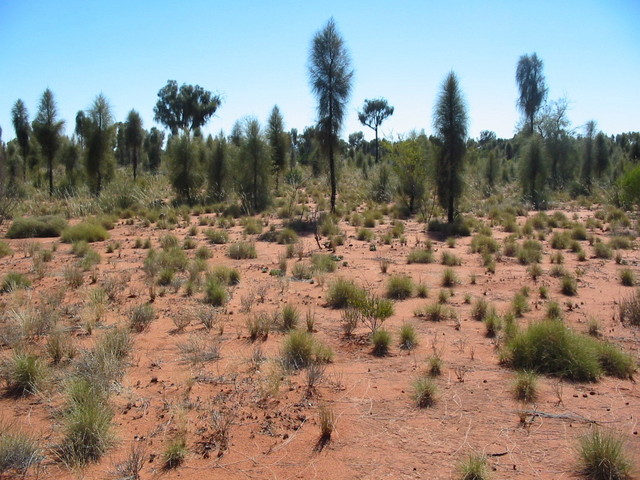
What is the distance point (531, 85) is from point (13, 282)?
2097 inches

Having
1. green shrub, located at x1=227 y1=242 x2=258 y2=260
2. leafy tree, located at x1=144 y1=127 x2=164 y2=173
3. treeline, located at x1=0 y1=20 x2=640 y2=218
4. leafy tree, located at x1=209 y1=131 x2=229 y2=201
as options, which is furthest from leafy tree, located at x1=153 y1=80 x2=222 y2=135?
green shrub, located at x1=227 y1=242 x2=258 y2=260

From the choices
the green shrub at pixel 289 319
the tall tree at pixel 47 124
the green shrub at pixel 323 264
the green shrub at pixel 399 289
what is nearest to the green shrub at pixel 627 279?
the green shrub at pixel 399 289

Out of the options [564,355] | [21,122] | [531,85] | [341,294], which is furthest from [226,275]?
[531,85]

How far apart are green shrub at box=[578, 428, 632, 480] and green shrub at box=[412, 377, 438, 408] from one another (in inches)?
61.7

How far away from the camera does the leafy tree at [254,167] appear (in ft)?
92.6

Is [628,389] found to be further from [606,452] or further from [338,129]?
[338,129]

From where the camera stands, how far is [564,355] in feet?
21.2

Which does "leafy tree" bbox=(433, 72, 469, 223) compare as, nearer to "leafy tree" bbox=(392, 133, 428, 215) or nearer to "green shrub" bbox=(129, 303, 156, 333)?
"leafy tree" bbox=(392, 133, 428, 215)

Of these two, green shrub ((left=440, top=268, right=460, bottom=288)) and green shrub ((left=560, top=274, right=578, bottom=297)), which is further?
green shrub ((left=440, top=268, right=460, bottom=288))

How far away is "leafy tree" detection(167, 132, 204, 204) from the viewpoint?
3016 centimetres

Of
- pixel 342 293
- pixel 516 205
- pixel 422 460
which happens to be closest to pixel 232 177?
pixel 516 205

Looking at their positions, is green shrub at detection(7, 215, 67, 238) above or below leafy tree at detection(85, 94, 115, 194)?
below

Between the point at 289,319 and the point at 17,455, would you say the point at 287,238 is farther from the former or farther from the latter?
the point at 17,455

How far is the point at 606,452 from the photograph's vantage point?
427 centimetres
